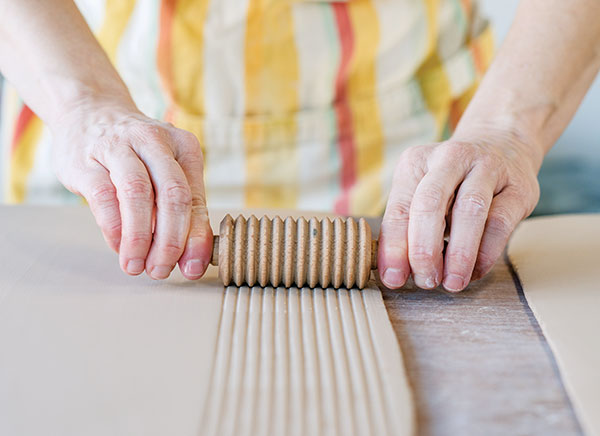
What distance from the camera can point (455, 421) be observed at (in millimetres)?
601

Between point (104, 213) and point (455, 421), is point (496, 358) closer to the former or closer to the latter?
point (455, 421)

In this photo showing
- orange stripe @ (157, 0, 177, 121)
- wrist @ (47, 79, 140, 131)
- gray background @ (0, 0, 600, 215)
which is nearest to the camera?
wrist @ (47, 79, 140, 131)

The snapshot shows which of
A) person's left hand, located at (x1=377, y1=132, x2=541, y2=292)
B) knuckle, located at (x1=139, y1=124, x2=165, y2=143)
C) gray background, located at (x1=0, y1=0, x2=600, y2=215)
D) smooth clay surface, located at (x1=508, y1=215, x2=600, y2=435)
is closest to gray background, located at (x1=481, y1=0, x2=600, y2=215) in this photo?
gray background, located at (x1=0, y1=0, x2=600, y2=215)

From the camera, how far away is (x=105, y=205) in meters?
0.83

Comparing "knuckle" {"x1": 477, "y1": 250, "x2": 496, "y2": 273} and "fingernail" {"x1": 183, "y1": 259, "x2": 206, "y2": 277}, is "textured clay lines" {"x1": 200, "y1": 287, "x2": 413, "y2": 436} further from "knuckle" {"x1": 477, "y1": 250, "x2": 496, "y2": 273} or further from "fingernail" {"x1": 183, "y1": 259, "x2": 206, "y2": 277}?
"knuckle" {"x1": 477, "y1": 250, "x2": 496, "y2": 273}

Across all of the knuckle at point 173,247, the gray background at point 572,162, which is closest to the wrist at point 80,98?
the knuckle at point 173,247

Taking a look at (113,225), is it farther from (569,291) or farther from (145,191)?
(569,291)

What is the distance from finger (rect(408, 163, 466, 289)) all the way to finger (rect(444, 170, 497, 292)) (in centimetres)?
1

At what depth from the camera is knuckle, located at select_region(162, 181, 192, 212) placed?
81 cm

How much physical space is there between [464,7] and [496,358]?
0.95m

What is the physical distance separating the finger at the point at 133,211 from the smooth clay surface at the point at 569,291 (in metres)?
0.47

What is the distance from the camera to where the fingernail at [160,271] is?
816 mm

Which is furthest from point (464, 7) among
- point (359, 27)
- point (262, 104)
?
point (262, 104)

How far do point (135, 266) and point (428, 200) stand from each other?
36cm
